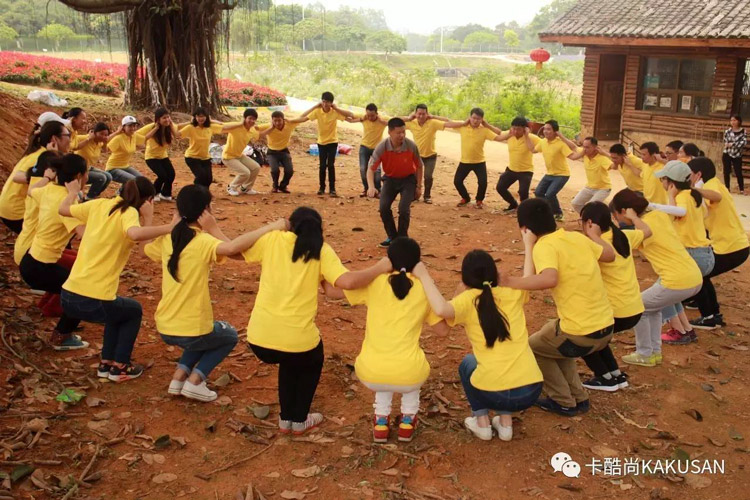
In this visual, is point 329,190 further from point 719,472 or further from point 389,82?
point 389,82

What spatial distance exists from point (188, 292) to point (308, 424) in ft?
4.44

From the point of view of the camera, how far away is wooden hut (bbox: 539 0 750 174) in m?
17.1

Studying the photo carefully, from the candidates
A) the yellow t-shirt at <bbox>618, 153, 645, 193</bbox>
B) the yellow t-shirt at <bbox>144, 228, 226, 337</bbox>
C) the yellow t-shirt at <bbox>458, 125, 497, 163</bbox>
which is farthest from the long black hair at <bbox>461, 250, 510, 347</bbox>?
the yellow t-shirt at <bbox>458, 125, 497, 163</bbox>

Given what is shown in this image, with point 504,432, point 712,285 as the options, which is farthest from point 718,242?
point 504,432

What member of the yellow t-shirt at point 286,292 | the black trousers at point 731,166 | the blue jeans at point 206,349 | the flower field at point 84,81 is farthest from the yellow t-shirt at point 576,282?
the flower field at point 84,81

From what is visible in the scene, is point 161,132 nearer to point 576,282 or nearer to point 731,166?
point 576,282

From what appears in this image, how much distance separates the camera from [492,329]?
483 centimetres

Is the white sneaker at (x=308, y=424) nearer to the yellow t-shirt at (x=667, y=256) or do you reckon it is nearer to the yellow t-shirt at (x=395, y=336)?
the yellow t-shirt at (x=395, y=336)

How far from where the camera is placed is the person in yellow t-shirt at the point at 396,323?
480cm

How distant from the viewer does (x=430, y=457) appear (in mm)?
4988

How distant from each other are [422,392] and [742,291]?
18.2ft

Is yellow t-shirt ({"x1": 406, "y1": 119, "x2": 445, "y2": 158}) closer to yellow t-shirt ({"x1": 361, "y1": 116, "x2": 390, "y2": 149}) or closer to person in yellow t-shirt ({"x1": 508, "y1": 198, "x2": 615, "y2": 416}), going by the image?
yellow t-shirt ({"x1": 361, "y1": 116, "x2": 390, "y2": 149})

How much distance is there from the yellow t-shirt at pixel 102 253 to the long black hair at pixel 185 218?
1.77ft

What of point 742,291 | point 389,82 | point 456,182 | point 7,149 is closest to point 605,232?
point 742,291
